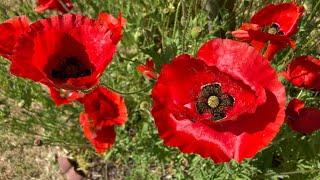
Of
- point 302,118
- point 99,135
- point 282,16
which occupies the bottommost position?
point 302,118

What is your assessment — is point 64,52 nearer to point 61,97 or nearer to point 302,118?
point 61,97

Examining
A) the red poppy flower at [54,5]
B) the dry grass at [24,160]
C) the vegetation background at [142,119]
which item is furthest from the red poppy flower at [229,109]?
the dry grass at [24,160]

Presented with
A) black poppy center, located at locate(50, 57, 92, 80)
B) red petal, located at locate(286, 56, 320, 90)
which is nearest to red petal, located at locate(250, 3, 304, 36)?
red petal, located at locate(286, 56, 320, 90)

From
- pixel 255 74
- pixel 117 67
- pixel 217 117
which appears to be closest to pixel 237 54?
pixel 255 74

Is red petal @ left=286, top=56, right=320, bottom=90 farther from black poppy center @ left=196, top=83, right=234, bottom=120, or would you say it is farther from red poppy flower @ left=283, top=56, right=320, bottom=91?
black poppy center @ left=196, top=83, right=234, bottom=120

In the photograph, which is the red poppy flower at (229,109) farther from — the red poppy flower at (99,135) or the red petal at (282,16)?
the red poppy flower at (99,135)

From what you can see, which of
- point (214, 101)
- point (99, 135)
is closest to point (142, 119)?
point (99, 135)
